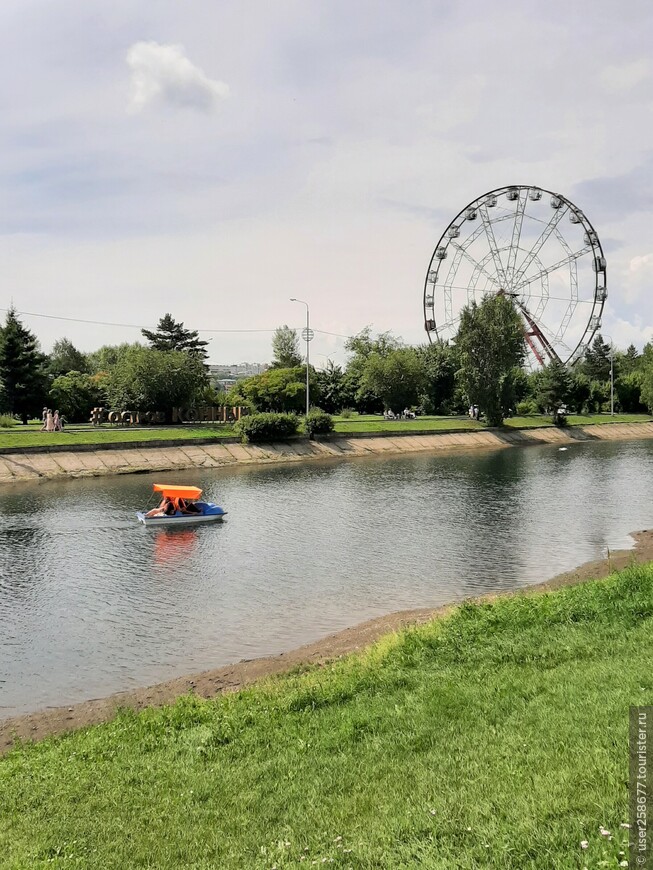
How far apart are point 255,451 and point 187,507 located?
24808 mm

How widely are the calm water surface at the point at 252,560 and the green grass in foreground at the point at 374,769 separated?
4564 mm

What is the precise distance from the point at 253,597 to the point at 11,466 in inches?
1248

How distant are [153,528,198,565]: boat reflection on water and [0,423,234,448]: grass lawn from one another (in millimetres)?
22950

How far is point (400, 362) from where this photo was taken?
87.7m

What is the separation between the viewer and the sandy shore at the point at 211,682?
39.5 feet

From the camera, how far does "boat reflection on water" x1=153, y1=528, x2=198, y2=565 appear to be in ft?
84.2

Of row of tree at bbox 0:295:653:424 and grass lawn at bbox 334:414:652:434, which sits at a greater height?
row of tree at bbox 0:295:653:424

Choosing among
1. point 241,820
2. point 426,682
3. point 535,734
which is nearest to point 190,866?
point 241,820

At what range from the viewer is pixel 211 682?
13594 mm

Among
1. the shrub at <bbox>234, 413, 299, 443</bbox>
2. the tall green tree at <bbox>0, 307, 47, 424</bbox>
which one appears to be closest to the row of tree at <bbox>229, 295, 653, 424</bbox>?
the shrub at <bbox>234, 413, 299, 443</bbox>

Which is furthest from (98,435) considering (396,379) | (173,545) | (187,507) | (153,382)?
(396,379)

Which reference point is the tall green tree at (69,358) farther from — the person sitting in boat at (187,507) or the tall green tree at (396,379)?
the person sitting in boat at (187,507)

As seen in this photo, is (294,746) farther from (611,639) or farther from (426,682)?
(611,639)

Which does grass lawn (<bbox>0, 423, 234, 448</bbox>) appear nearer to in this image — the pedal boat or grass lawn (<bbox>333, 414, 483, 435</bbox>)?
grass lawn (<bbox>333, 414, 483, 435</bbox>)
